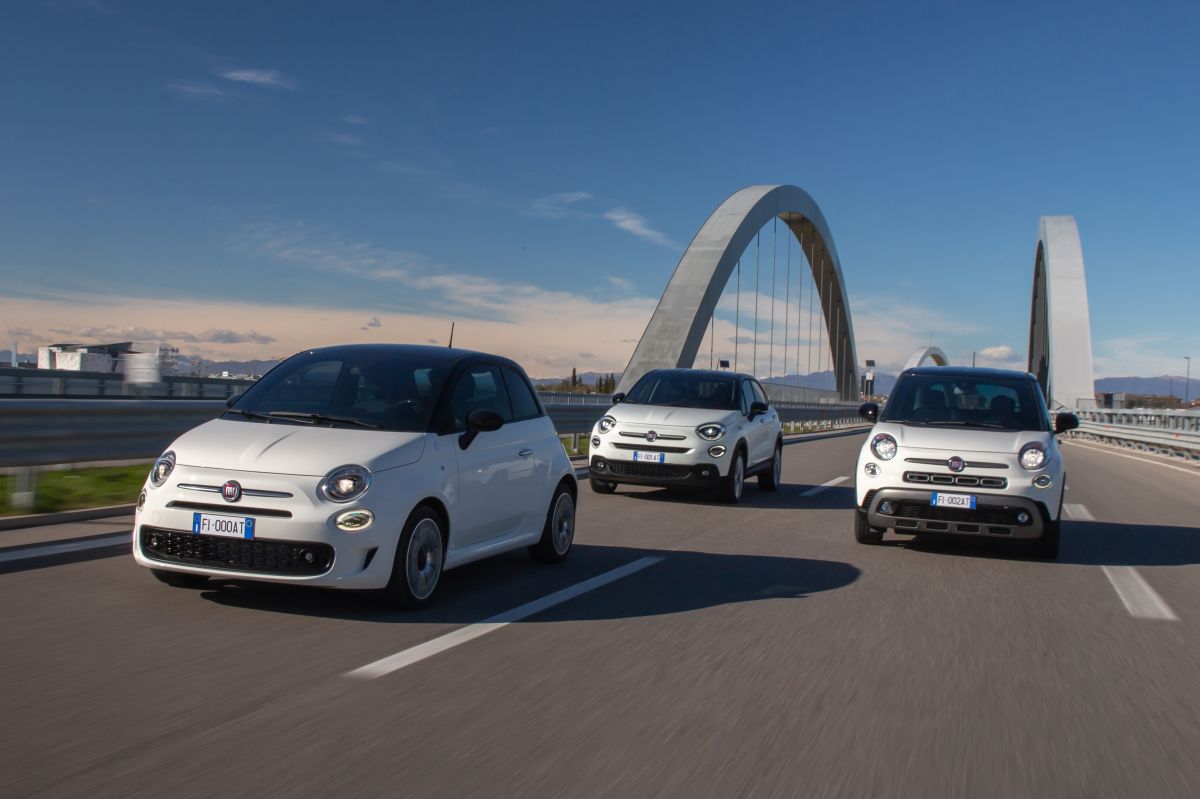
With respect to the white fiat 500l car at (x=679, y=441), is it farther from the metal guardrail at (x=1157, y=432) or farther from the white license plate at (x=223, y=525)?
the metal guardrail at (x=1157, y=432)

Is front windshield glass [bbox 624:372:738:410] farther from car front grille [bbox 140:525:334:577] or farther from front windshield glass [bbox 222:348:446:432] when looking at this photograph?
car front grille [bbox 140:525:334:577]

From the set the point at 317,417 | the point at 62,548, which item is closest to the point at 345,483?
the point at 317,417

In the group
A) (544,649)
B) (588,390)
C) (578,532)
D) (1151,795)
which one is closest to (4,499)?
(578,532)

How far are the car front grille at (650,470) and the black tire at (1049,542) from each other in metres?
4.10

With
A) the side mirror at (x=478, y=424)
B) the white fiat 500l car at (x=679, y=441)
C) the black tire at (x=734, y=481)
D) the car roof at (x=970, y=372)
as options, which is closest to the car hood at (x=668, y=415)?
the white fiat 500l car at (x=679, y=441)

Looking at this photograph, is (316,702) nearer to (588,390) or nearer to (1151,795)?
(1151,795)

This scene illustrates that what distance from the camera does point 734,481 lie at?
505 inches

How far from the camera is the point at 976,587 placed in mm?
7723

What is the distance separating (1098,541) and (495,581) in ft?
20.9

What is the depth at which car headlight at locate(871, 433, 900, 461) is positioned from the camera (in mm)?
9359

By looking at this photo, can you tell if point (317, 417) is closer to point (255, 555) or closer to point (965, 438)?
point (255, 555)

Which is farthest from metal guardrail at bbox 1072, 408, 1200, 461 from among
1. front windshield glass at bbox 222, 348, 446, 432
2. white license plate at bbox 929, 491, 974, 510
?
front windshield glass at bbox 222, 348, 446, 432

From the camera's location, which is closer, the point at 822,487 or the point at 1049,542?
the point at 1049,542

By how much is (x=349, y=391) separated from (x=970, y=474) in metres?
5.11
